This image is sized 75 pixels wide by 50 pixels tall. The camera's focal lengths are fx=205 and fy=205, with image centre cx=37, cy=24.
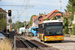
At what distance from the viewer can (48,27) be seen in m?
25.1

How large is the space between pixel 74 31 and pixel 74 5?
23.6ft

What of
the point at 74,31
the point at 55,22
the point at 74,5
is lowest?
the point at 74,31

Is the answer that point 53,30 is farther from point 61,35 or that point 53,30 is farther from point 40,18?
point 40,18

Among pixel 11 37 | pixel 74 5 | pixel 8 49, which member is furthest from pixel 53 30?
pixel 74 5

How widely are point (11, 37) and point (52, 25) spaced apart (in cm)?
612

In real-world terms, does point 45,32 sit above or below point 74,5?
below

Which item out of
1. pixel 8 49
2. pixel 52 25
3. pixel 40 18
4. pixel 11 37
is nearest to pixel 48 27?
pixel 52 25

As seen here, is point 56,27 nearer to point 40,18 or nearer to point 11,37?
point 11,37

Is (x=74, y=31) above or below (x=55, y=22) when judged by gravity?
below

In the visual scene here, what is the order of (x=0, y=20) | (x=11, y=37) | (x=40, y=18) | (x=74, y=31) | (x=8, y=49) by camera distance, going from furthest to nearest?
1. (x=40, y=18)
2. (x=74, y=31)
3. (x=0, y=20)
4. (x=11, y=37)
5. (x=8, y=49)

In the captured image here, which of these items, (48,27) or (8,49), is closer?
(8,49)

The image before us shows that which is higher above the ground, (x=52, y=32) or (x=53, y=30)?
(x=53, y=30)

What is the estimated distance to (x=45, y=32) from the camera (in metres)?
24.9

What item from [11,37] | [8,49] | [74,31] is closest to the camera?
[8,49]
